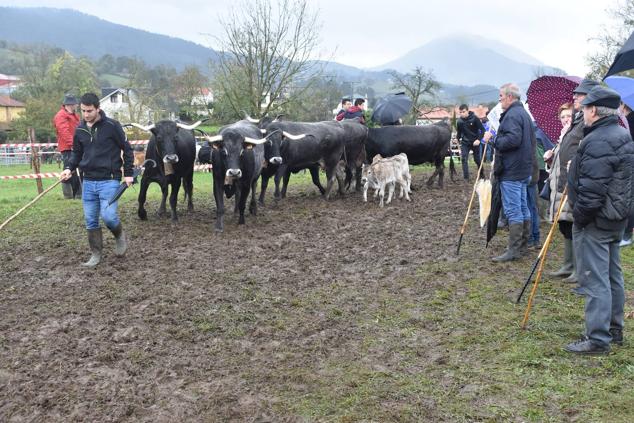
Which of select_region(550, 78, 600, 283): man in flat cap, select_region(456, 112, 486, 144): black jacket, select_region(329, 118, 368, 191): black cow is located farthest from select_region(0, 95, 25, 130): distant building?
select_region(550, 78, 600, 283): man in flat cap

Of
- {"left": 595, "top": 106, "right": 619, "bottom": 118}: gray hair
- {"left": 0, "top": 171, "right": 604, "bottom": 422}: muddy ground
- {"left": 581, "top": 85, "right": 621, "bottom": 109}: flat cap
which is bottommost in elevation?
{"left": 0, "top": 171, "right": 604, "bottom": 422}: muddy ground

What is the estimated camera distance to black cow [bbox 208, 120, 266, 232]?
938 centimetres

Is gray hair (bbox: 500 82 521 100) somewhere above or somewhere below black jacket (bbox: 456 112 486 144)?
above

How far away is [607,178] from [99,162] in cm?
557

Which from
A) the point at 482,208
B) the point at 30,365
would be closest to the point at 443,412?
the point at 30,365

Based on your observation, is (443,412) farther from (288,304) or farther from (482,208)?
(482,208)

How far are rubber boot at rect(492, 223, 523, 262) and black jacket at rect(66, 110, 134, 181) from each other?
477cm

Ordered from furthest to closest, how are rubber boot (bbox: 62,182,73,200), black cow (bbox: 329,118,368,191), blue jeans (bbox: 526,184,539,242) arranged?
black cow (bbox: 329,118,368,191) → rubber boot (bbox: 62,182,73,200) → blue jeans (bbox: 526,184,539,242)

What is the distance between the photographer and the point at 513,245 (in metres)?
7.31

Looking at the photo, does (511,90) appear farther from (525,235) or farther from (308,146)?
(308,146)

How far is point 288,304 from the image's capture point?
6035mm

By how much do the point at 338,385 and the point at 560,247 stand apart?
5106 mm

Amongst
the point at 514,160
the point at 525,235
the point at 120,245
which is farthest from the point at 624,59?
the point at 120,245

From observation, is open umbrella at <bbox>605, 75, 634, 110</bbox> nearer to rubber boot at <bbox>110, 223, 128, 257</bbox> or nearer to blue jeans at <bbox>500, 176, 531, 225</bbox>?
blue jeans at <bbox>500, 176, 531, 225</bbox>
